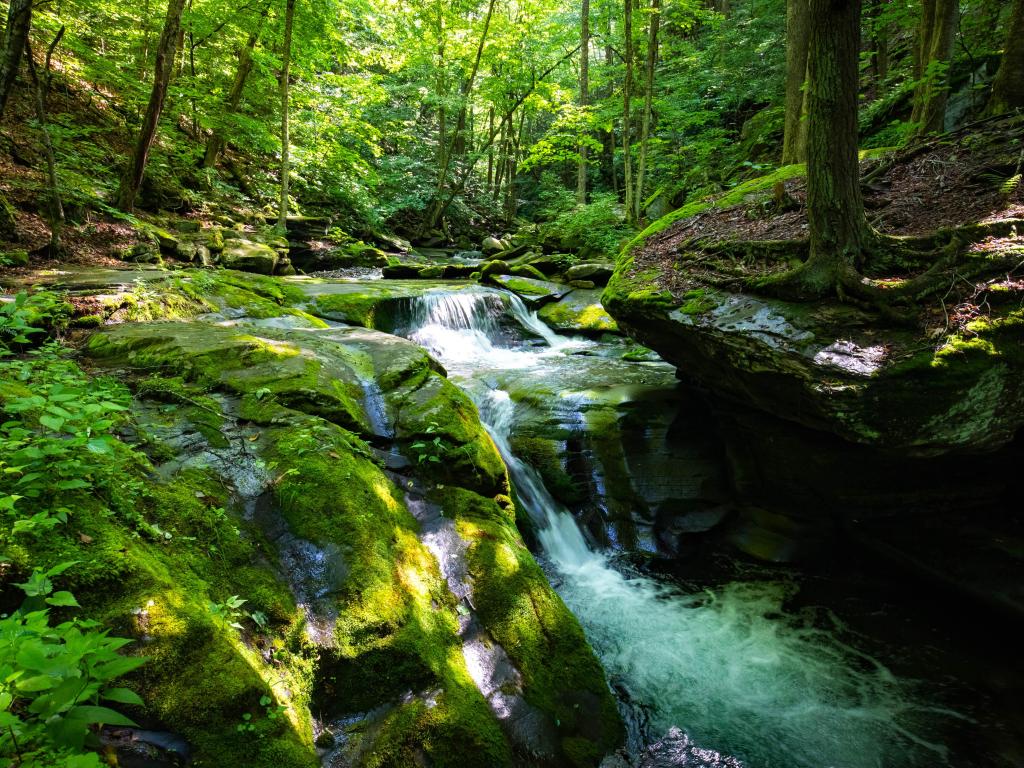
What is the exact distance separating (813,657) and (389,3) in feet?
72.6

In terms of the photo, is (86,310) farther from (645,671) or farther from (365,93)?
(365,93)

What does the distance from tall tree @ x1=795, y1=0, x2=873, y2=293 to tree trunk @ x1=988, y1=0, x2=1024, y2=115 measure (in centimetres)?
348

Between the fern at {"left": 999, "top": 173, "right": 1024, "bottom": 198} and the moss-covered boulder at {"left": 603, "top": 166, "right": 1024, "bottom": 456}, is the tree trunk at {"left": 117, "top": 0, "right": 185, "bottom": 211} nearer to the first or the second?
the moss-covered boulder at {"left": 603, "top": 166, "right": 1024, "bottom": 456}

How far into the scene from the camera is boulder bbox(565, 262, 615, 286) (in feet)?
45.0

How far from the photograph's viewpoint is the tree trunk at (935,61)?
680 cm

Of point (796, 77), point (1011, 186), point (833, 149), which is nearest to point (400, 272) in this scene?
point (796, 77)

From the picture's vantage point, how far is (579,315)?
1206cm

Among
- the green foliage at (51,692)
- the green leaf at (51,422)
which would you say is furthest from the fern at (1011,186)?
the green leaf at (51,422)

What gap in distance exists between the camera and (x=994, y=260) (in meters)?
4.36

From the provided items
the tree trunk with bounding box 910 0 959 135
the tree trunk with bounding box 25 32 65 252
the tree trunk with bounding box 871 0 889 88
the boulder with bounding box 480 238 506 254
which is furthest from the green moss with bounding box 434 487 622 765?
the boulder with bounding box 480 238 506 254

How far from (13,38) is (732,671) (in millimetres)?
10073

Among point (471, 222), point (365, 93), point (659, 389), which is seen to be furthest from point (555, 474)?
point (471, 222)

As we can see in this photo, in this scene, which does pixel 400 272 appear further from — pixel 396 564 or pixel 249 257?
pixel 396 564

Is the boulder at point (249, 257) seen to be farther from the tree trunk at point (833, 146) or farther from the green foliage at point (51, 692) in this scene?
the green foliage at point (51, 692)
